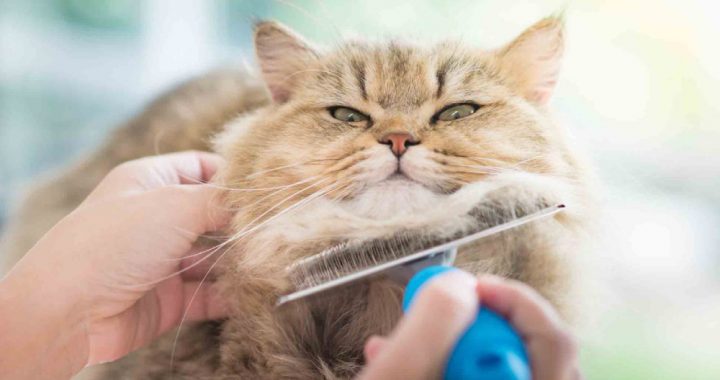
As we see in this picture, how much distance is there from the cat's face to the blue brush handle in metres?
0.29

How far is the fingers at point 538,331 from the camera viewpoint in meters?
0.60

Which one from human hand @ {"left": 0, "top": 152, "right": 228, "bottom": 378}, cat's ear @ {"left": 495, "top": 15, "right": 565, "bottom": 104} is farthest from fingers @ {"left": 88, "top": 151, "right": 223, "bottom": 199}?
cat's ear @ {"left": 495, "top": 15, "right": 565, "bottom": 104}

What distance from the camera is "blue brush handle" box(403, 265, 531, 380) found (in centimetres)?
55

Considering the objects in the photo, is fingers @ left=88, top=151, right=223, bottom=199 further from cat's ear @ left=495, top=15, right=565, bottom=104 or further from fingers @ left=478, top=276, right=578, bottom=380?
fingers @ left=478, top=276, right=578, bottom=380

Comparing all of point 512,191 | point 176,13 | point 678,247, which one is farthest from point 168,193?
point 176,13

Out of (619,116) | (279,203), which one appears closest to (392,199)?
(279,203)

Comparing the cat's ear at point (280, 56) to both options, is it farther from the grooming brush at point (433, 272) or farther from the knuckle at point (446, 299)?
the knuckle at point (446, 299)

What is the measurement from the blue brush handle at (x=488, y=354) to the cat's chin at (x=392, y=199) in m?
0.26

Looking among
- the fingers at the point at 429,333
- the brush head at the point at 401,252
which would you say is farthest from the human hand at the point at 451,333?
the brush head at the point at 401,252

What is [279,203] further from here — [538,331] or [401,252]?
[538,331]

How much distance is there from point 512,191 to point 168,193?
601 mm

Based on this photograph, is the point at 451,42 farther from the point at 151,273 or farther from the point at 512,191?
the point at 151,273

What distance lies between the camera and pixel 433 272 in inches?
26.1

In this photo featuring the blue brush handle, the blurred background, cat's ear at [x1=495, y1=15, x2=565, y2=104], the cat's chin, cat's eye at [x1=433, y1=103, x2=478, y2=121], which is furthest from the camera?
the blurred background
